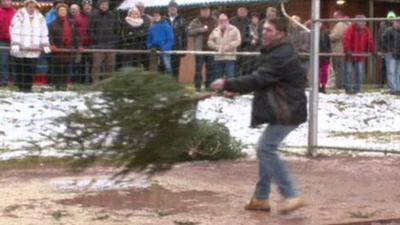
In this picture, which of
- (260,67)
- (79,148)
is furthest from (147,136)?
(260,67)

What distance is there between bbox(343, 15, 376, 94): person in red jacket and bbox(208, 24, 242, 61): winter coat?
1.89m

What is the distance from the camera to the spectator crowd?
50.0 feet

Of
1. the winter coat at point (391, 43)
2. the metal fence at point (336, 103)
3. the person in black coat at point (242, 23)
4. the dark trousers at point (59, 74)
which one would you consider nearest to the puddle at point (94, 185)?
the metal fence at point (336, 103)

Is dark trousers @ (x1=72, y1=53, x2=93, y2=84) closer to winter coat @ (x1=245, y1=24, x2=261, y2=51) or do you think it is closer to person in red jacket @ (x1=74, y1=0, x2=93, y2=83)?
person in red jacket @ (x1=74, y1=0, x2=93, y2=83)

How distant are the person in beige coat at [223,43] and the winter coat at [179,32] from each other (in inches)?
A: 18.4

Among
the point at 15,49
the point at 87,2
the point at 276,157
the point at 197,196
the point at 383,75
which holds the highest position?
the point at 87,2

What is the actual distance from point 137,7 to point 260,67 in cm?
Result: 991

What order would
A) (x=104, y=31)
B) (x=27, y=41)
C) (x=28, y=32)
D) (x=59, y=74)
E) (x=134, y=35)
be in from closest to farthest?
(x=59, y=74)
(x=27, y=41)
(x=28, y=32)
(x=104, y=31)
(x=134, y=35)

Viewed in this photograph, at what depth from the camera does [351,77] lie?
1634cm

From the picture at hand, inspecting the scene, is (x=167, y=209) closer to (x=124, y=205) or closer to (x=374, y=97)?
(x=124, y=205)

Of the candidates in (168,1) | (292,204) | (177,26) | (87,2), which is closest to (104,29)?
(177,26)

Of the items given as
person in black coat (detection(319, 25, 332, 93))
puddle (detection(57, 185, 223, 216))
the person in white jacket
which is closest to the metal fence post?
person in black coat (detection(319, 25, 332, 93))

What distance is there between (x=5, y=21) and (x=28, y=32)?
3.32 ft

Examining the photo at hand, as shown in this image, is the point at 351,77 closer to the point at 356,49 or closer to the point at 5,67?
the point at 356,49
